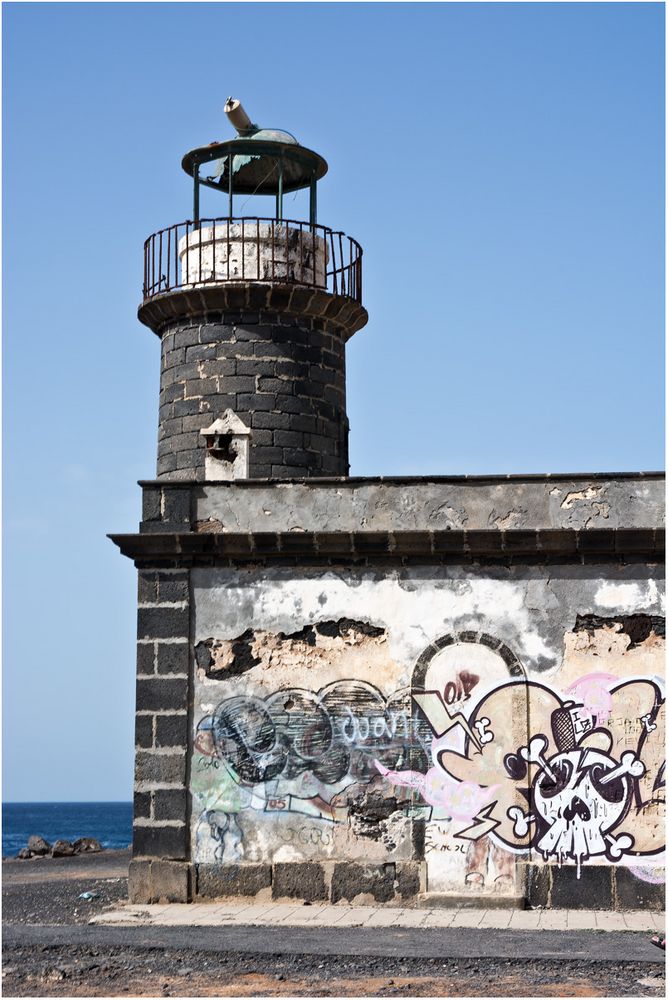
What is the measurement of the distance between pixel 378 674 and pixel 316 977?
4.03 m

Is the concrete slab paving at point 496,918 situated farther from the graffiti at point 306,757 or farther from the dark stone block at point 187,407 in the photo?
the dark stone block at point 187,407

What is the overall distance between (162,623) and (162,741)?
120 centimetres

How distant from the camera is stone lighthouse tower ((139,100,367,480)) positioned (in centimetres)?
1777

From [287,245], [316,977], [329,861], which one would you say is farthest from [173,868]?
[287,245]

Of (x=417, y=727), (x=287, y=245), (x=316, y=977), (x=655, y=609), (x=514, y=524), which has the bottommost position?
(x=316, y=977)

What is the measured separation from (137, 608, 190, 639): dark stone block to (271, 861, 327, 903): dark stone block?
258cm

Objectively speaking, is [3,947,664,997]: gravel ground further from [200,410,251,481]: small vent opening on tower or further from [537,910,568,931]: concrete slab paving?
[200,410,251,481]: small vent opening on tower

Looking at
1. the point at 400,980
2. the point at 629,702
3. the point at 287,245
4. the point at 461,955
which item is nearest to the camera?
the point at 400,980

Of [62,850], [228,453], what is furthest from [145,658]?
[62,850]

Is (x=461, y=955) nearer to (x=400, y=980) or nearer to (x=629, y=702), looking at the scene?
(x=400, y=980)

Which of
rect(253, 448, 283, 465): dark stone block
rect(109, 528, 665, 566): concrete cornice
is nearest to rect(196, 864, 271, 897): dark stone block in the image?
rect(109, 528, 665, 566): concrete cornice

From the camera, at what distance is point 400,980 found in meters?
10.6

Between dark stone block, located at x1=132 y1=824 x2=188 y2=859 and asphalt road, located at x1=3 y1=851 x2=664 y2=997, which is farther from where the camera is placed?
dark stone block, located at x1=132 y1=824 x2=188 y2=859

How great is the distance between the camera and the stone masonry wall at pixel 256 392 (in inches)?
698
